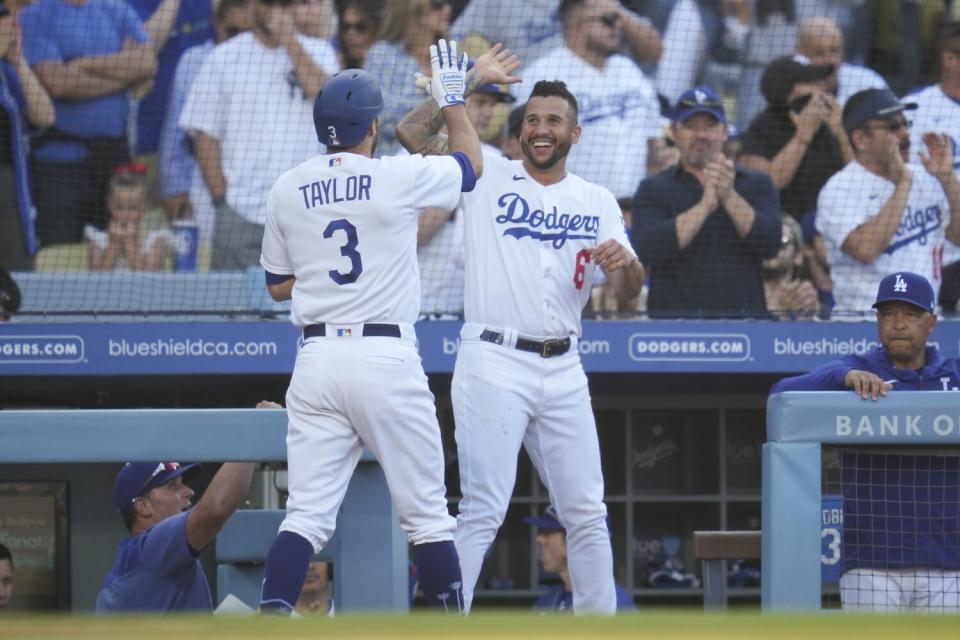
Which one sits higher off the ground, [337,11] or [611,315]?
[337,11]

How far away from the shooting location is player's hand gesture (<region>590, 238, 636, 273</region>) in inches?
168

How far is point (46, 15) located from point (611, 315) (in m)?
3.39

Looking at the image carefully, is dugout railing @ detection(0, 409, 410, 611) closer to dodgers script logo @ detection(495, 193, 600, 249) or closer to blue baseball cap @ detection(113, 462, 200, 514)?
blue baseball cap @ detection(113, 462, 200, 514)

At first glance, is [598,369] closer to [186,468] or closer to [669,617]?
[186,468]

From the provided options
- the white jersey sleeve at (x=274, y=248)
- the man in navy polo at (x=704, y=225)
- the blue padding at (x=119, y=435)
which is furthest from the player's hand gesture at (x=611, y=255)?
the man in navy polo at (x=704, y=225)

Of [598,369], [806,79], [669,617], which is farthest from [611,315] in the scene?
[669,617]

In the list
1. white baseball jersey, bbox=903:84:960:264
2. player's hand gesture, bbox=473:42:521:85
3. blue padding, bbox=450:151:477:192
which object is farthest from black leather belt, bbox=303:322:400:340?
white baseball jersey, bbox=903:84:960:264

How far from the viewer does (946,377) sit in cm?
470

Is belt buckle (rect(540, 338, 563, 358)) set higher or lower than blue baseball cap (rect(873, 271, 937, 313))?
lower

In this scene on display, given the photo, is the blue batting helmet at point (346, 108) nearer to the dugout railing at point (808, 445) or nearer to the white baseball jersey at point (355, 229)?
the white baseball jersey at point (355, 229)

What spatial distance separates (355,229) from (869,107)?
4658 mm

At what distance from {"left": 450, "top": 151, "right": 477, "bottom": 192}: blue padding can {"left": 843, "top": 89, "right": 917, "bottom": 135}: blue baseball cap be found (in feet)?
14.0

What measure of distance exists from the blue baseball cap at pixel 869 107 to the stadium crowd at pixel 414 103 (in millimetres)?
12

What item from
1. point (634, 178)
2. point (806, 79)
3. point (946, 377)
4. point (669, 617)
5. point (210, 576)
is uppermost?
point (806, 79)
